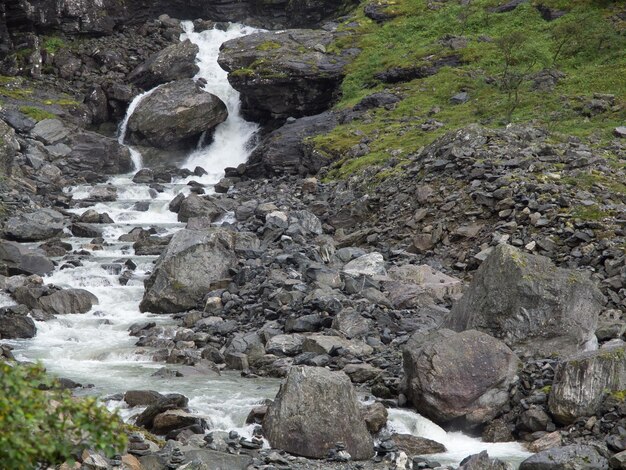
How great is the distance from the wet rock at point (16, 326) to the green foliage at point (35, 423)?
1821cm

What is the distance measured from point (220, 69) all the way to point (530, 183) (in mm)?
38812

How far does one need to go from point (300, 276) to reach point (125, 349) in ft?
24.7

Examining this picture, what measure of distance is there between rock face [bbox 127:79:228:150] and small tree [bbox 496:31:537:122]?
20776 millimetres

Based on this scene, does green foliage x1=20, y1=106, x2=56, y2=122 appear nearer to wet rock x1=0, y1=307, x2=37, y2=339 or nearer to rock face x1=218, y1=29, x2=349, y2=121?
rock face x1=218, y1=29, x2=349, y2=121

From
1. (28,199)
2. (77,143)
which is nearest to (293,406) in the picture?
(28,199)

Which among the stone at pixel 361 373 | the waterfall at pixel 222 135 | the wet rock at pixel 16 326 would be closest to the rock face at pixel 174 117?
the waterfall at pixel 222 135

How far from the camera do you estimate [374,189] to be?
124ft

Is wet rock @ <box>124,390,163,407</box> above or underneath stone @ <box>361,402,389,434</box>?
above

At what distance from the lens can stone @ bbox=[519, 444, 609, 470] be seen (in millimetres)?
13766

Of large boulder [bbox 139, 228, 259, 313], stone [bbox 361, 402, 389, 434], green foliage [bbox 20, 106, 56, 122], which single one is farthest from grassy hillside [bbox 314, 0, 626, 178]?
stone [bbox 361, 402, 389, 434]

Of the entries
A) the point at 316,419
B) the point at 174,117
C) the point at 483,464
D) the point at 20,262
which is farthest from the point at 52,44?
the point at 483,464

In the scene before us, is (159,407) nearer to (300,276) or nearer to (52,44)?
(300,276)

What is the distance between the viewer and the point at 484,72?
176 ft

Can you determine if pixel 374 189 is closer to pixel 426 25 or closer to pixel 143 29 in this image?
pixel 426 25
